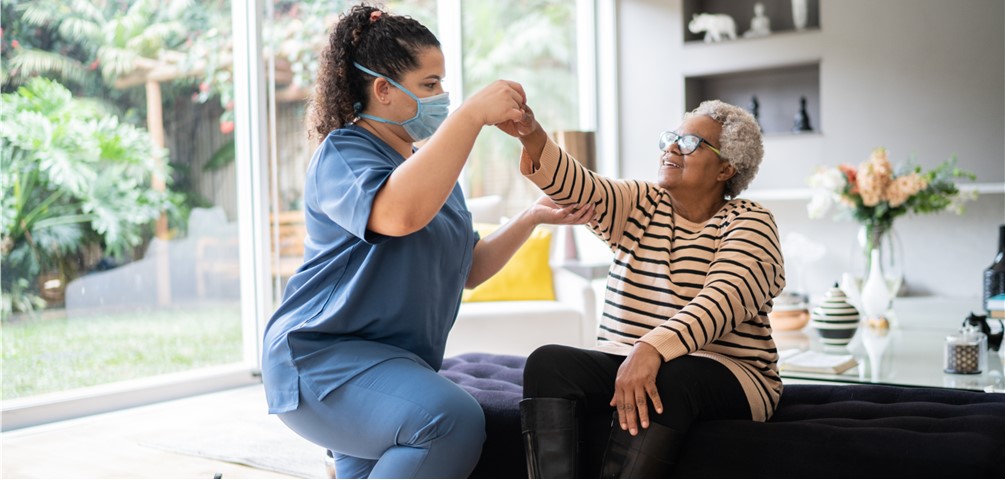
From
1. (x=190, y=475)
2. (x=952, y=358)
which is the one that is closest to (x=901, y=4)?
(x=952, y=358)

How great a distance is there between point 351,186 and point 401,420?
1.42 ft

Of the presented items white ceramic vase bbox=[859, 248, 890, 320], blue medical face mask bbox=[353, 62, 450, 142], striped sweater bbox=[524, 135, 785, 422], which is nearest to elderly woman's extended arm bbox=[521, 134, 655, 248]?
striped sweater bbox=[524, 135, 785, 422]

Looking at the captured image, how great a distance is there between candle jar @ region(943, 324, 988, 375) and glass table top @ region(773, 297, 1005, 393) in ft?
0.09

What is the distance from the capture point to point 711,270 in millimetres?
1995

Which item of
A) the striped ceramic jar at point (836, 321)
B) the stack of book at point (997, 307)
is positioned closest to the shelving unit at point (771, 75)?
the stack of book at point (997, 307)

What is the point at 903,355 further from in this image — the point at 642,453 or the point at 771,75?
the point at 771,75

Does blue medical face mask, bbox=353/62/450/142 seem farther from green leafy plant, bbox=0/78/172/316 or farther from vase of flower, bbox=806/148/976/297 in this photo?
vase of flower, bbox=806/148/976/297

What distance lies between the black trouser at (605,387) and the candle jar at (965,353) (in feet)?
3.66

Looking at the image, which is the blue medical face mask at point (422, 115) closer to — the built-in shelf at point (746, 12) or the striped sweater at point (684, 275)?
the striped sweater at point (684, 275)

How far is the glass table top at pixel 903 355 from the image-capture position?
266 centimetres

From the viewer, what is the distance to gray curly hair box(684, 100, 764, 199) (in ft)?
7.06

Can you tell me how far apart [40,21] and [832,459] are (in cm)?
334

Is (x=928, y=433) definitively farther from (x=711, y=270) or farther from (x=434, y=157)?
(x=434, y=157)

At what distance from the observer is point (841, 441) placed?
71.0 inches
